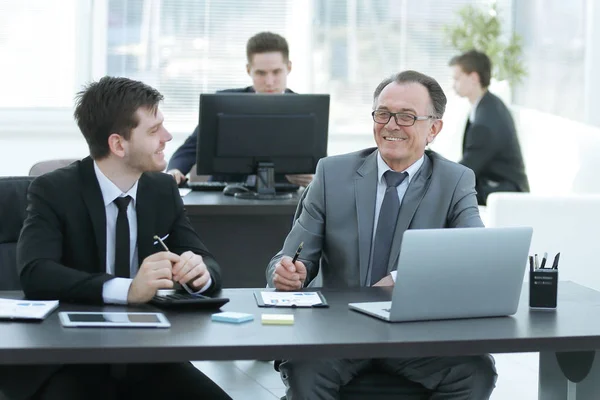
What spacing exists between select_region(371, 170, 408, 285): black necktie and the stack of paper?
1.03 m

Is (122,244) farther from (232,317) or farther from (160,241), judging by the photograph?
(232,317)

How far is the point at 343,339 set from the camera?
7.52ft

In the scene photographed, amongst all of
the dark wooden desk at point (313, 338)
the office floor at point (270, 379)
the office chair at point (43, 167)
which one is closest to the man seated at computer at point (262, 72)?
the office chair at point (43, 167)

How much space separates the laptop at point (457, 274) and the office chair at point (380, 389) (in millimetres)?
285

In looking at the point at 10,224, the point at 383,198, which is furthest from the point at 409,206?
the point at 10,224

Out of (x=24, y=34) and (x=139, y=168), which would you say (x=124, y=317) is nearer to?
(x=139, y=168)

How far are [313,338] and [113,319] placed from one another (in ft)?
1.62

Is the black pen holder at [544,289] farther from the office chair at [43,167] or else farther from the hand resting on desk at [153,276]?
the office chair at [43,167]

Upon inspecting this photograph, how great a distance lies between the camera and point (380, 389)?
9.07ft

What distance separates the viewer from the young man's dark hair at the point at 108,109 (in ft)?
9.77

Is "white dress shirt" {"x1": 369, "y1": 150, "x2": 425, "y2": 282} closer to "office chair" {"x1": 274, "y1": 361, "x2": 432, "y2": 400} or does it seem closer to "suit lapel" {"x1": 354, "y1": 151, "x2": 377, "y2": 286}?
"suit lapel" {"x1": 354, "y1": 151, "x2": 377, "y2": 286}

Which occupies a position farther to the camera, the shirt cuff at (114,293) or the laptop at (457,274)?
the shirt cuff at (114,293)

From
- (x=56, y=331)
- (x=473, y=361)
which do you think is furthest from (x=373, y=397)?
(x=56, y=331)

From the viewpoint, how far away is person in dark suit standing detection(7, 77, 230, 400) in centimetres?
260
